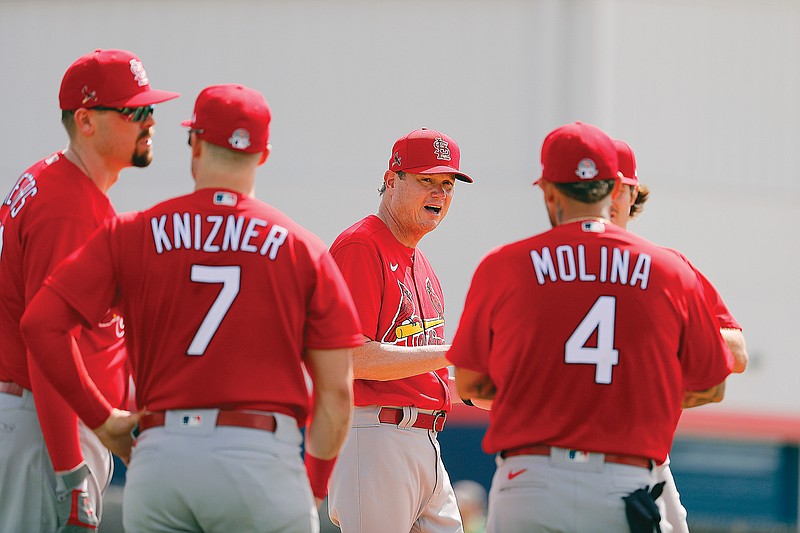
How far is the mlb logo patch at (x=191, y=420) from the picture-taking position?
11.4ft

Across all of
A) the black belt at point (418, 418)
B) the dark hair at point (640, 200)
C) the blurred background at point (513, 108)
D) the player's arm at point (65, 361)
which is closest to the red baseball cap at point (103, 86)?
the player's arm at point (65, 361)

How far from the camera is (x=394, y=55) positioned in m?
14.3

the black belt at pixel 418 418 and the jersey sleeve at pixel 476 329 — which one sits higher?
the jersey sleeve at pixel 476 329

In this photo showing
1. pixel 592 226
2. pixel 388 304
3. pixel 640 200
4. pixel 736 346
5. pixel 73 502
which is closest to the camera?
pixel 592 226

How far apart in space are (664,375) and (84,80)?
2323 mm

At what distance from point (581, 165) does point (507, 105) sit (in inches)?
408

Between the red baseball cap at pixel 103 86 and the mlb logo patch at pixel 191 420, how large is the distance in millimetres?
1297

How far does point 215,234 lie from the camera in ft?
11.6

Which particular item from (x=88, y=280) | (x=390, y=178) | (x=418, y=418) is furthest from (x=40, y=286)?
(x=390, y=178)

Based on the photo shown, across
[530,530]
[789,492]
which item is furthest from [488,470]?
[530,530]

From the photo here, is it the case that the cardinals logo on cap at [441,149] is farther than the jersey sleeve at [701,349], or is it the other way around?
the cardinals logo on cap at [441,149]

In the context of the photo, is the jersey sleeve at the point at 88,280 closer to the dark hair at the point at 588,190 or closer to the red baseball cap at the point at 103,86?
the red baseball cap at the point at 103,86

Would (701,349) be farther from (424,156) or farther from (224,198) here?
(424,156)

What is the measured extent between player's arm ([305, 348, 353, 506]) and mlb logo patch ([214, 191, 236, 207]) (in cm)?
53
